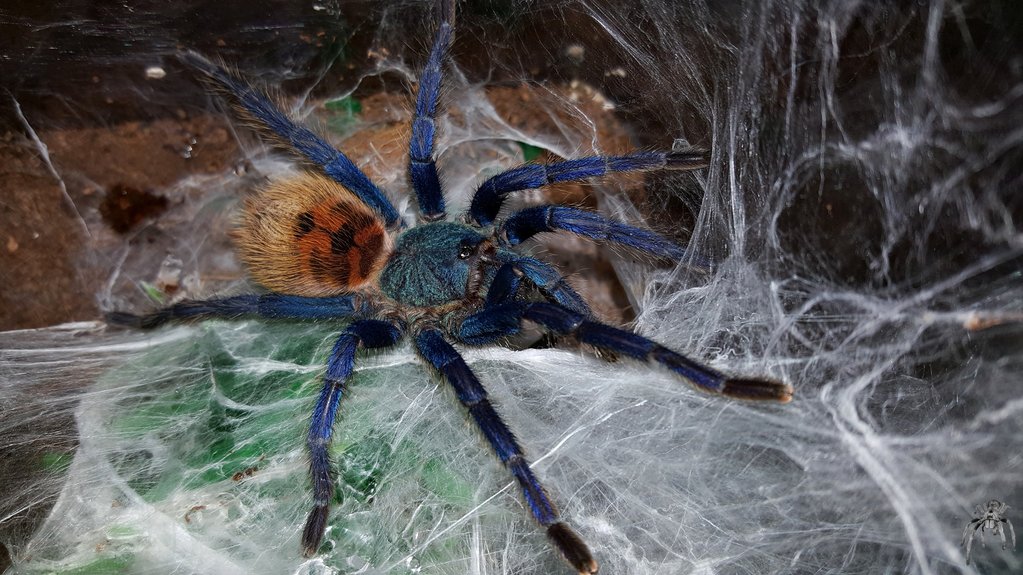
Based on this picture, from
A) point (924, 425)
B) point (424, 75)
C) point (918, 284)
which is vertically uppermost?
point (918, 284)

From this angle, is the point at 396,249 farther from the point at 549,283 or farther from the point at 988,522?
the point at 988,522

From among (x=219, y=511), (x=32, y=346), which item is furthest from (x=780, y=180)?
(x=32, y=346)

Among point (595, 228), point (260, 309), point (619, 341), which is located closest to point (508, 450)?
point (619, 341)

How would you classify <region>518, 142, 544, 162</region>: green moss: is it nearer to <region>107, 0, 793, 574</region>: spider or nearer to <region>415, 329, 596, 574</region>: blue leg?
<region>107, 0, 793, 574</region>: spider

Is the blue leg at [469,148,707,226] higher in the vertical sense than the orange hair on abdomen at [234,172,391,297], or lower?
higher

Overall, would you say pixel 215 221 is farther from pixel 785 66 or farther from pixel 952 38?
pixel 952 38

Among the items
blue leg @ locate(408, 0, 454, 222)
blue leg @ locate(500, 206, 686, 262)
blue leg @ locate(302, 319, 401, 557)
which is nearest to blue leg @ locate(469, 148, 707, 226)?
blue leg @ locate(500, 206, 686, 262)

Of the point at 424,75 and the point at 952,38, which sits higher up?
the point at 952,38
